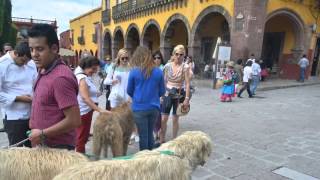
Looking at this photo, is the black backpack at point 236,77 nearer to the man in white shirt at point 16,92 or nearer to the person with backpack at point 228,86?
the person with backpack at point 228,86

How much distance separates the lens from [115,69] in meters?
5.51

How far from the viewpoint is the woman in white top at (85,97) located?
4.33 metres

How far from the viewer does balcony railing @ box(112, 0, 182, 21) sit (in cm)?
2209

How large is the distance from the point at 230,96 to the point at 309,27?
10.2m

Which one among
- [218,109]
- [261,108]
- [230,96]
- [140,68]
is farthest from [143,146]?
[230,96]

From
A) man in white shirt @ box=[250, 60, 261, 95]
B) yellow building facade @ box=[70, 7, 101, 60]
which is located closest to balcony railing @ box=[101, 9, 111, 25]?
yellow building facade @ box=[70, 7, 101, 60]

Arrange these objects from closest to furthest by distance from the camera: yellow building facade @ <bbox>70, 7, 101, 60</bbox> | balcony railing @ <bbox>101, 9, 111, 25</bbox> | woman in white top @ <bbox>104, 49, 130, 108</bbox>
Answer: woman in white top @ <bbox>104, 49, 130, 108</bbox> → balcony railing @ <bbox>101, 9, 111, 25</bbox> → yellow building facade @ <bbox>70, 7, 101, 60</bbox>

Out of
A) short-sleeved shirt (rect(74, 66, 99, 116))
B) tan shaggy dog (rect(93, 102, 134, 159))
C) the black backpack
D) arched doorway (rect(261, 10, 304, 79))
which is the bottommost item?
tan shaggy dog (rect(93, 102, 134, 159))

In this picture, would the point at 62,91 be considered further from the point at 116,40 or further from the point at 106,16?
the point at 106,16

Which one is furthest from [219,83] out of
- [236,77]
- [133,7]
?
[133,7]

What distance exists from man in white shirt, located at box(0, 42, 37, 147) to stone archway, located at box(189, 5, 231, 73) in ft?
45.9

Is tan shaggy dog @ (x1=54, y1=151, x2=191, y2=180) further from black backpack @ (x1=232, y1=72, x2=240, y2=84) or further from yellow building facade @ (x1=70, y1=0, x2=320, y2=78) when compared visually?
yellow building facade @ (x1=70, y1=0, x2=320, y2=78)

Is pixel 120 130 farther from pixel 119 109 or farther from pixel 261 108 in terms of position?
pixel 261 108

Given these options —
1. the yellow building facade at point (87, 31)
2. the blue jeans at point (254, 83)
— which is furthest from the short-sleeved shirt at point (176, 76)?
the yellow building facade at point (87, 31)
